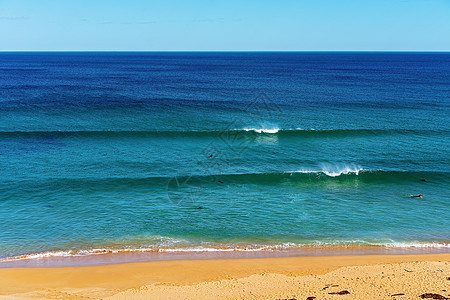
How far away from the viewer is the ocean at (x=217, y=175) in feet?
70.4

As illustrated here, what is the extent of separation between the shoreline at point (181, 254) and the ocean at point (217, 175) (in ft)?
0.96

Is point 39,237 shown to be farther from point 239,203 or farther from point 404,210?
point 404,210

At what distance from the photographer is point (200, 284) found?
16641 millimetres

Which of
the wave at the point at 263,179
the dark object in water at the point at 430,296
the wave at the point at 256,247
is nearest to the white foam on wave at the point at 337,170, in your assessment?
the wave at the point at 263,179

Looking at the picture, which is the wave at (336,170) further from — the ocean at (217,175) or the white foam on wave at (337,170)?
the ocean at (217,175)

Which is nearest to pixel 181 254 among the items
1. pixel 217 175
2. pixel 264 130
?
pixel 217 175

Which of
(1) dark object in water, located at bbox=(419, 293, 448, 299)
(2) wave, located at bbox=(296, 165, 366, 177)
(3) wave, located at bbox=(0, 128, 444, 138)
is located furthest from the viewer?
(3) wave, located at bbox=(0, 128, 444, 138)

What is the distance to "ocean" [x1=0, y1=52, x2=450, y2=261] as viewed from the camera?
70.4ft

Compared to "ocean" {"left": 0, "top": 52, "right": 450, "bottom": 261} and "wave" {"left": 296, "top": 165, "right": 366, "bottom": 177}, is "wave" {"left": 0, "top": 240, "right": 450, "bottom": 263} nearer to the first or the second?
"ocean" {"left": 0, "top": 52, "right": 450, "bottom": 261}

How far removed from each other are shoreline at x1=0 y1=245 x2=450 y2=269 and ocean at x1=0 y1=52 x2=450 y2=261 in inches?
11.5

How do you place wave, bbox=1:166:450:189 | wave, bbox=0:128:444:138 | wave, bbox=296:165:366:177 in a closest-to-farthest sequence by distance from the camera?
wave, bbox=1:166:450:189 → wave, bbox=296:165:366:177 → wave, bbox=0:128:444:138

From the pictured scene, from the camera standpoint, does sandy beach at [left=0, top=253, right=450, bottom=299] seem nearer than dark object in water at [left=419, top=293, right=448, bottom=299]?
No

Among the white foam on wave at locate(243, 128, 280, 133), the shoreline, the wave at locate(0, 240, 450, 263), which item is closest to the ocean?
the wave at locate(0, 240, 450, 263)

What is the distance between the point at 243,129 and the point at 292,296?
101ft
